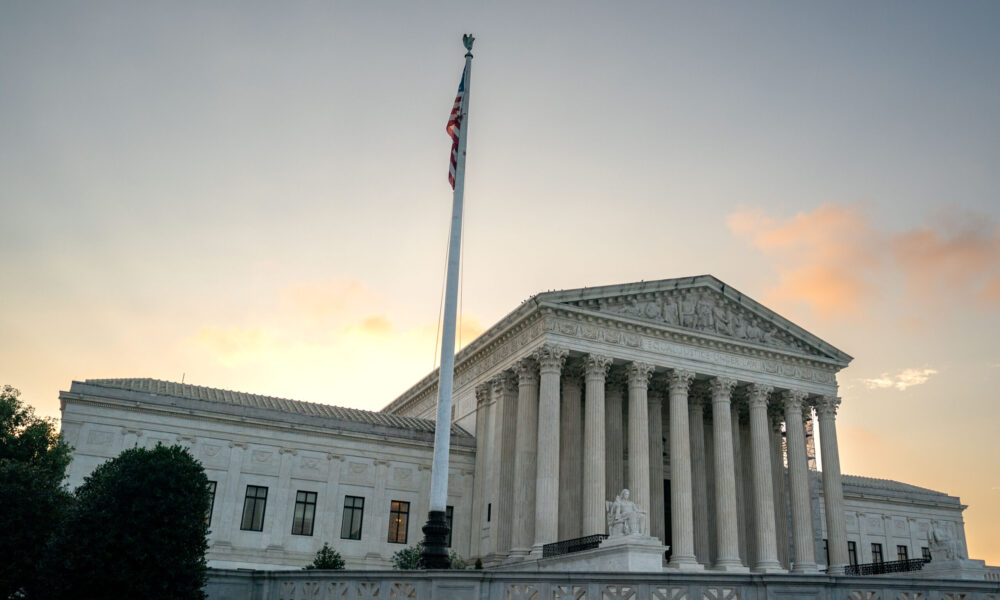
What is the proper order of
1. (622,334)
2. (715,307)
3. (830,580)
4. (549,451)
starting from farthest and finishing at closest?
1. (715,307)
2. (622,334)
3. (549,451)
4. (830,580)

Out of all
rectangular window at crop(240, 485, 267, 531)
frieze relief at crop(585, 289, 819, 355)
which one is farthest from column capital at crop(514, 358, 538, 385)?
rectangular window at crop(240, 485, 267, 531)

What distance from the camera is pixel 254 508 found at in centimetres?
4584

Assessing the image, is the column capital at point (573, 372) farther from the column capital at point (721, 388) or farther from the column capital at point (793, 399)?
the column capital at point (793, 399)

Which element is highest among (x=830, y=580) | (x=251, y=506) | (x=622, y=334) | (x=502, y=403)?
(x=622, y=334)

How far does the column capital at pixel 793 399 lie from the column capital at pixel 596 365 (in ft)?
43.5

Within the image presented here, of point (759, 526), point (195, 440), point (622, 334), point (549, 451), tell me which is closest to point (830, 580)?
point (549, 451)

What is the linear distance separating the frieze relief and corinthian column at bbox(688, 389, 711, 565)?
4.37 meters

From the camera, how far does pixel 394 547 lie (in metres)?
48.1

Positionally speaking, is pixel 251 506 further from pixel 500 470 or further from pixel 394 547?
pixel 500 470

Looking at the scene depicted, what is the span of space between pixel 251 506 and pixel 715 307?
2893cm

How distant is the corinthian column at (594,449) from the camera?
42.9 m

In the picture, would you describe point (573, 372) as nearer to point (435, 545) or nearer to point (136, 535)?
point (136, 535)

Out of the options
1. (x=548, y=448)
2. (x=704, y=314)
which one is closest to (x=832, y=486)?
(x=704, y=314)

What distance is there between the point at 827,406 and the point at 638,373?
1440cm
